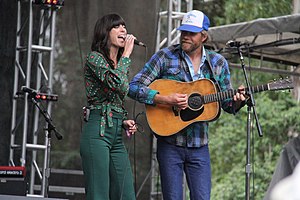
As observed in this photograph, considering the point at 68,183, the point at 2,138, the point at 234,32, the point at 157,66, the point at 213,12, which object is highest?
the point at 213,12

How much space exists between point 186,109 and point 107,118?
790 mm

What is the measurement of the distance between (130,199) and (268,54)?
16.2ft

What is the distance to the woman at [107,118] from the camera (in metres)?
4.23

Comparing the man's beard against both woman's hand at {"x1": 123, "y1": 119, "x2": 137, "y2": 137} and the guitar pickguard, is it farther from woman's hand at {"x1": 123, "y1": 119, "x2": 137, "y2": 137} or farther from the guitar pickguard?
woman's hand at {"x1": 123, "y1": 119, "x2": 137, "y2": 137}

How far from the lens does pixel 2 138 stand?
6762mm

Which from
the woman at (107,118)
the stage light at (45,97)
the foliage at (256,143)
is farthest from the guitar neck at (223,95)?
the foliage at (256,143)

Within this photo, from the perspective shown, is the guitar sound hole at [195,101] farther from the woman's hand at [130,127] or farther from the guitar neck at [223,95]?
the woman's hand at [130,127]

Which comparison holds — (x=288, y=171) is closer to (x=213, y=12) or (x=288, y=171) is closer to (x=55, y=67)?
(x=55, y=67)

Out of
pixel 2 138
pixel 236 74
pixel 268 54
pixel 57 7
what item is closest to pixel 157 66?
pixel 57 7

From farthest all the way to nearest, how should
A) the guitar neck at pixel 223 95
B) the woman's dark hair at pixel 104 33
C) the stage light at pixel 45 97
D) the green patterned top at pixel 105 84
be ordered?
1. the stage light at pixel 45 97
2. the guitar neck at pixel 223 95
3. the woman's dark hair at pixel 104 33
4. the green patterned top at pixel 105 84

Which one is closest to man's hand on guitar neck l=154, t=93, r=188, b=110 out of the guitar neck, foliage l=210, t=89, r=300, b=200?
the guitar neck

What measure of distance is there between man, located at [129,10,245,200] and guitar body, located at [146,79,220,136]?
0.03 meters

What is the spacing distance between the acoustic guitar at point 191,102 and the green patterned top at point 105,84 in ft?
1.87

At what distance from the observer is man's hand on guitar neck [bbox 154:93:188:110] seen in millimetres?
4791
